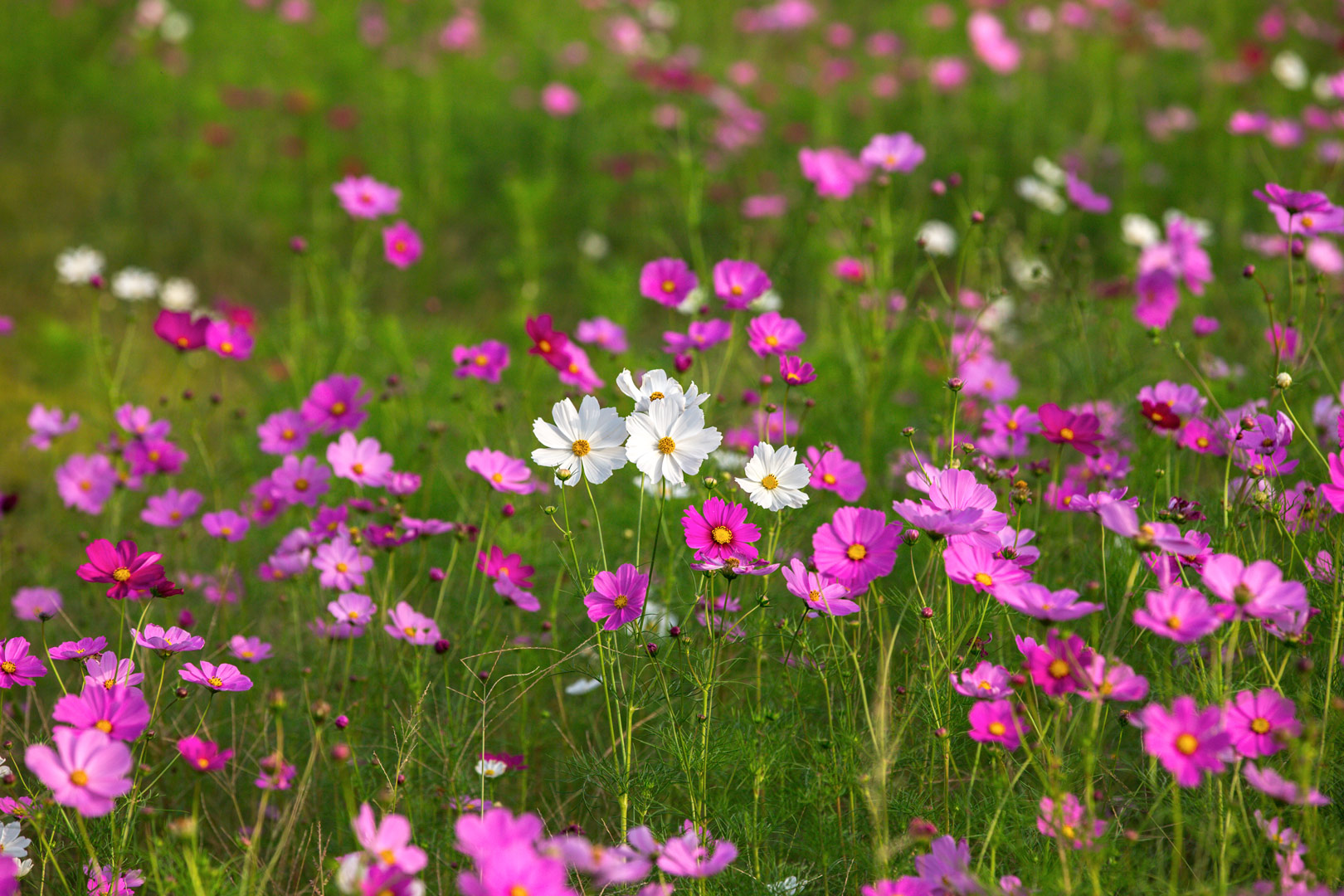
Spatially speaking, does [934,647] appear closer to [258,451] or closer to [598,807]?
[598,807]

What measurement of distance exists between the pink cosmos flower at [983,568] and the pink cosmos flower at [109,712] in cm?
105

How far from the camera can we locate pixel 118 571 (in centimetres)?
154

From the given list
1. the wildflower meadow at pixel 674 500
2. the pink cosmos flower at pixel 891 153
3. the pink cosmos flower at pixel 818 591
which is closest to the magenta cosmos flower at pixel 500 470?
the wildflower meadow at pixel 674 500

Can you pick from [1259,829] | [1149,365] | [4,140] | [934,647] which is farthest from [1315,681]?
[4,140]

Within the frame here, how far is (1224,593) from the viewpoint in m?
1.26

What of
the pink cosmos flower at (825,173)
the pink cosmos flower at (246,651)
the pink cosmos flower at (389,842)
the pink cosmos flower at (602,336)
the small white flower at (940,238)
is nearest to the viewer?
the pink cosmos flower at (389,842)

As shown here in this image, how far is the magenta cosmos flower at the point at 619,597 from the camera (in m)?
1.48

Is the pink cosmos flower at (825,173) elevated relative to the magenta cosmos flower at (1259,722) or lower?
lower

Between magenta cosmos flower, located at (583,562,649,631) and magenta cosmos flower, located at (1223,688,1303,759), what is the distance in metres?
0.74

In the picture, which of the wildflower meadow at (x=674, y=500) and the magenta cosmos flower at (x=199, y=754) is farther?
the wildflower meadow at (x=674, y=500)

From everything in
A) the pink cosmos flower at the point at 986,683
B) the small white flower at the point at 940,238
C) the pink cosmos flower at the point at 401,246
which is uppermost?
the pink cosmos flower at the point at 986,683

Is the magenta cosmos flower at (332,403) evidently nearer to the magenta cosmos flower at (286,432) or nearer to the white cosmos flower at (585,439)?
the magenta cosmos flower at (286,432)

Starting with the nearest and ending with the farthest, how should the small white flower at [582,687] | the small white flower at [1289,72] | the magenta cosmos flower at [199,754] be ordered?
the magenta cosmos flower at [199,754] → the small white flower at [582,687] → the small white flower at [1289,72]

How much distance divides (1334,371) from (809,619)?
1.73 m
